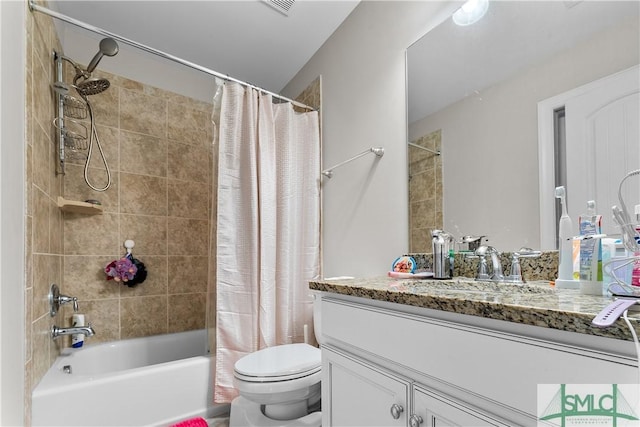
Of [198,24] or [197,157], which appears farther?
[197,157]

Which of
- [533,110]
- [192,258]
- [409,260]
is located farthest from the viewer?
[192,258]

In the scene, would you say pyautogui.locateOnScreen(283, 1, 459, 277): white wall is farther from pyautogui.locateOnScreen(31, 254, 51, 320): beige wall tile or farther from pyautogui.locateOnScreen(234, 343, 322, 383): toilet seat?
pyautogui.locateOnScreen(31, 254, 51, 320): beige wall tile

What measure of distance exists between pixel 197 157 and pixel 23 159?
147 centimetres

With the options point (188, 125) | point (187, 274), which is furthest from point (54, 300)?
point (188, 125)

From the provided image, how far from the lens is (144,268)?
2326 mm

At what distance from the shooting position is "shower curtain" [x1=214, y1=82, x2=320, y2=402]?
1.78 m

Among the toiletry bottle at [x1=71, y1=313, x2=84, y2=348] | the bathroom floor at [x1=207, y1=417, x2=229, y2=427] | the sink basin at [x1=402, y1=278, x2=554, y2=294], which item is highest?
the sink basin at [x1=402, y1=278, x2=554, y2=294]

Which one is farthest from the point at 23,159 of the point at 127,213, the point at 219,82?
the point at 127,213

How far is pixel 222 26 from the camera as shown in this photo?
6.93 feet

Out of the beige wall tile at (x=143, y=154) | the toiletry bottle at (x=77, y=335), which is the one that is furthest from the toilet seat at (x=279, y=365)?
the beige wall tile at (x=143, y=154)

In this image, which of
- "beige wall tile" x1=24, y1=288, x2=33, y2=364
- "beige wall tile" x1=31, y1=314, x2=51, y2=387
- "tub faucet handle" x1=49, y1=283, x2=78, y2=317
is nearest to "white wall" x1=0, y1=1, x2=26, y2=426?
"beige wall tile" x1=24, y1=288, x2=33, y2=364

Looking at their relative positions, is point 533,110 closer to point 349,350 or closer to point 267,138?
point 349,350

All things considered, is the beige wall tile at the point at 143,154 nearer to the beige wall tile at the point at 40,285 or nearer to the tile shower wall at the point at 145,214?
the tile shower wall at the point at 145,214

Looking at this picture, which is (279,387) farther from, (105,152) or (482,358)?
(105,152)
